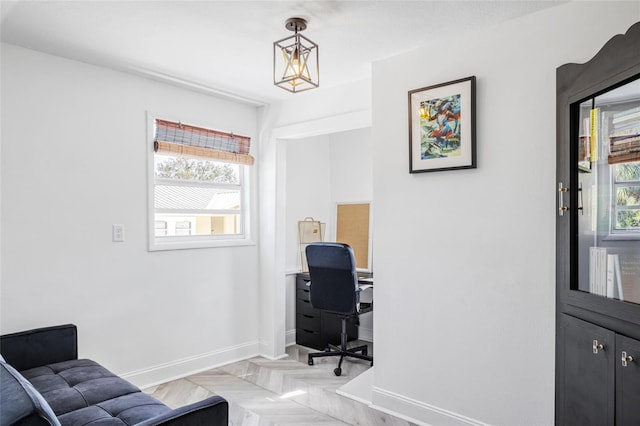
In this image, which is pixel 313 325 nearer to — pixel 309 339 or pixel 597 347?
pixel 309 339

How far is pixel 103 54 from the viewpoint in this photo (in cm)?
271

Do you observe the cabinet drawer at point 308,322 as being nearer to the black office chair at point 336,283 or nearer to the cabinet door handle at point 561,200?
the black office chair at point 336,283

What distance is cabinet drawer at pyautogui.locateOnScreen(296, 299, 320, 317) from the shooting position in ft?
13.6

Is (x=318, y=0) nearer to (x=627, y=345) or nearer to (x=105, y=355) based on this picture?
(x=627, y=345)

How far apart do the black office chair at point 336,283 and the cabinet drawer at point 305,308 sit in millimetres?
464

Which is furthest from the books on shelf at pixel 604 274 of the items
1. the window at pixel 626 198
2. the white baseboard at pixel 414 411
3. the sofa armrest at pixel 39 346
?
the sofa armrest at pixel 39 346

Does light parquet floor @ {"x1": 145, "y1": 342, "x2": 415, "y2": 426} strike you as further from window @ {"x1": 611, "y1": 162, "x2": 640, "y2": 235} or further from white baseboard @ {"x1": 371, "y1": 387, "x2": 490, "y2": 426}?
window @ {"x1": 611, "y1": 162, "x2": 640, "y2": 235}

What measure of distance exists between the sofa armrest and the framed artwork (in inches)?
92.6

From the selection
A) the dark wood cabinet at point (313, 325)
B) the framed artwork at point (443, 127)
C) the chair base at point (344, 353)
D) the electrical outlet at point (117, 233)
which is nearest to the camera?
the framed artwork at point (443, 127)

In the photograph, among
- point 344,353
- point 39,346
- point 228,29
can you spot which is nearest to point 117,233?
point 39,346

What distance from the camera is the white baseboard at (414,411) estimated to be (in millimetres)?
2465

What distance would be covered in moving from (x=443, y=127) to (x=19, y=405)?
7.66 ft

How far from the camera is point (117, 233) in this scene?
2.99m

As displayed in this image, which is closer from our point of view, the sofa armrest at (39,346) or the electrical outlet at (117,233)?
the sofa armrest at (39,346)
